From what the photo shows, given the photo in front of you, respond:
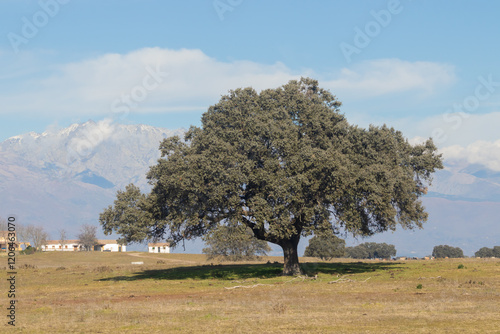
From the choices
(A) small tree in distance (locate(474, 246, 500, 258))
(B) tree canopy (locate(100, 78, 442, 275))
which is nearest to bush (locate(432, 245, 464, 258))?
(A) small tree in distance (locate(474, 246, 500, 258))

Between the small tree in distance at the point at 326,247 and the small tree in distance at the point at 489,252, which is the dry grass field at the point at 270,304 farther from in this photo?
the small tree in distance at the point at 489,252

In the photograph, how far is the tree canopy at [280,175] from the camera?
2018 inches

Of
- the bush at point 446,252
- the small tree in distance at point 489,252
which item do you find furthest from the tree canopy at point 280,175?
the bush at point 446,252

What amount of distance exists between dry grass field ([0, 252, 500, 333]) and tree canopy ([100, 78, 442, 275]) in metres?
5.40

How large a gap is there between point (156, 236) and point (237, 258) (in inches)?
2318

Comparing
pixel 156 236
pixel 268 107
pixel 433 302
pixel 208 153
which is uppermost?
pixel 268 107

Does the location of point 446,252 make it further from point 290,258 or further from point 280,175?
point 280,175

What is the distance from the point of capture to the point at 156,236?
59.5 meters

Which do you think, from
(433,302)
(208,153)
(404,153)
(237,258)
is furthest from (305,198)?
(237,258)

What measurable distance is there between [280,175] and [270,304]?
19.8 meters

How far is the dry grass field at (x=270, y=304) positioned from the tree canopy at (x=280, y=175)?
5399mm

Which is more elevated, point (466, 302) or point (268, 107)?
point (268, 107)

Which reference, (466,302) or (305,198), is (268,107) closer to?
(305,198)

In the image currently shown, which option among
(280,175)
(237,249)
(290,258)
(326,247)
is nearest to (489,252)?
(326,247)
